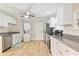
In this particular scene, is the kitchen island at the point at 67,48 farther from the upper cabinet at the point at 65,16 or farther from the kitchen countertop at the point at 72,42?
the upper cabinet at the point at 65,16

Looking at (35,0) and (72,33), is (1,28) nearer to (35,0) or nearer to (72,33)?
(35,0)

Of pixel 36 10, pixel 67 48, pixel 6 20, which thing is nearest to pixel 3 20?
pixel 6 20

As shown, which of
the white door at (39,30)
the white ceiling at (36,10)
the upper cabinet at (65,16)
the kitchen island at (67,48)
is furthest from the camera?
the white door at (39,30)

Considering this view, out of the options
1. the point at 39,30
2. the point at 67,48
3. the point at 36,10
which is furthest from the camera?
the point at 39,30

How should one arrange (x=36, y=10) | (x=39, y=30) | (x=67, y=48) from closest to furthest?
(x=67, y=48)
(x=36, y=10)
(x=39, y=30)

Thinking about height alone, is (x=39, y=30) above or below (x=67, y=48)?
above

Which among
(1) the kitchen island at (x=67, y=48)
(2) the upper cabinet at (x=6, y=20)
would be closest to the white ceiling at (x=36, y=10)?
(2) the upper cabinet at (x=6, y=20)

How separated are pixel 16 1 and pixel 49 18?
0.53m

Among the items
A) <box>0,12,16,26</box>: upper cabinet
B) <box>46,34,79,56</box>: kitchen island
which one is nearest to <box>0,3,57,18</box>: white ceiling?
<box>0,12,16,26</box>: upper cabinet

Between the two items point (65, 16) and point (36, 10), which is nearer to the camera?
point (36, 10)

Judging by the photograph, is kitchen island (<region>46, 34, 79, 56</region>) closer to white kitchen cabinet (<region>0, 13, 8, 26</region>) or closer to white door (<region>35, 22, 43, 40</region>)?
white door (<region>35, 22, 43, 40</region>)

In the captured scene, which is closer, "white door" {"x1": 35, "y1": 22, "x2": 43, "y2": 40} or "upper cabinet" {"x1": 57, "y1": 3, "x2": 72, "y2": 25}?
"upper cabinet" {"x1": 57, "y1": 3, "x2": 72, "y2": 25}

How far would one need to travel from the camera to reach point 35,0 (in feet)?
3.60

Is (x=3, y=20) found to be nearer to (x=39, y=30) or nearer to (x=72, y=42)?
(x=39, y=30)
